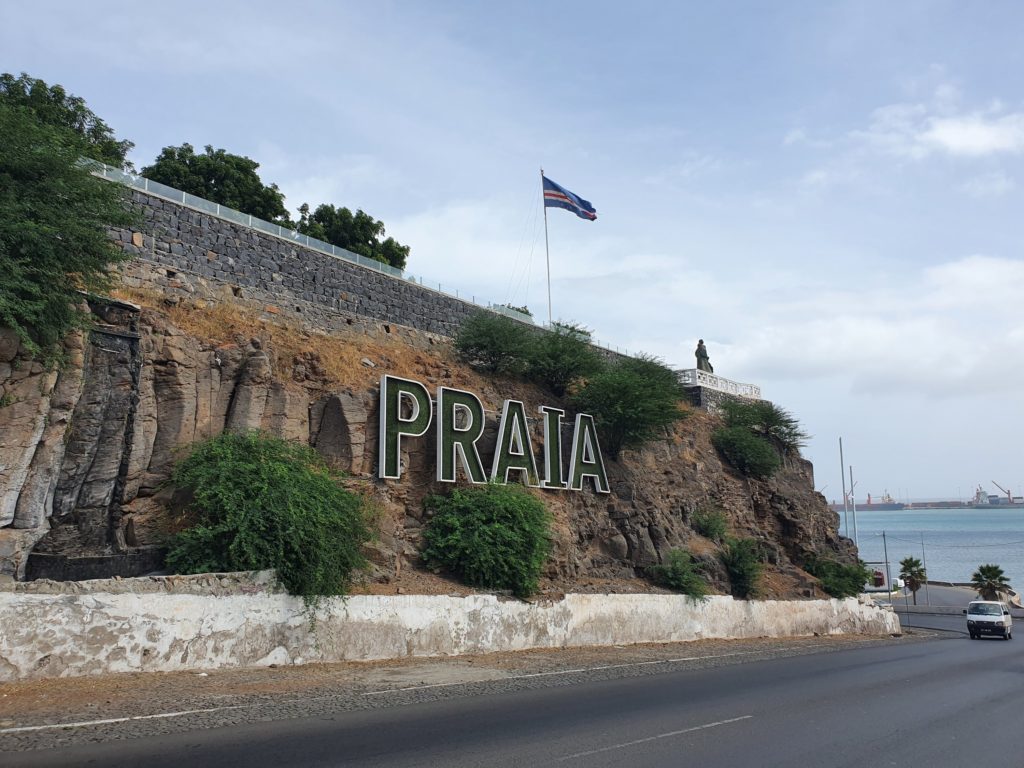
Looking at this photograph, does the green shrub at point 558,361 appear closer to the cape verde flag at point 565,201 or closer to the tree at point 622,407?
the tree at point 622,407

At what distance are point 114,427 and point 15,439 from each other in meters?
2.00

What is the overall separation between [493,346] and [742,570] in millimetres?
10826

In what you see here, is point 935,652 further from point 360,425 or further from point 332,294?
point 332,294

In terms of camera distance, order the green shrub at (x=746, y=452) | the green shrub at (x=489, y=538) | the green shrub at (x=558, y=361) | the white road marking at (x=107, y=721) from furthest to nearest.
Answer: the green shrub at (x=746, y=452) → the green shrub at (x=558, y=361) → the green shrub at (x=489, y=538) → the white road marking at (x=107, y=721)

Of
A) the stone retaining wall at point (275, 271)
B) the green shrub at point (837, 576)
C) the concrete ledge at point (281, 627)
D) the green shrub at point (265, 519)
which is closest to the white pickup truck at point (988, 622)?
the green shrub at point (837, 576)

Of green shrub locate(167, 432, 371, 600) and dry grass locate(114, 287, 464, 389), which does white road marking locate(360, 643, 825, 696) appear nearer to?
green shrub locate(167, 432, 371, 600)

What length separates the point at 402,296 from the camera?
25.5 m

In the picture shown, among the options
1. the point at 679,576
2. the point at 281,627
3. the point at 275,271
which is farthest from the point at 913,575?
the point at 281,627

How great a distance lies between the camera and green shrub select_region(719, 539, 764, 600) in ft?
85.4

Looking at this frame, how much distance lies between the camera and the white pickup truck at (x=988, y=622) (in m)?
29.9

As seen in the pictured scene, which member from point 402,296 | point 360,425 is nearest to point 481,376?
point 402,296

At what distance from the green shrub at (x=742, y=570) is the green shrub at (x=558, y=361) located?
756 cm

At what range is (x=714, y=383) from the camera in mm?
39812

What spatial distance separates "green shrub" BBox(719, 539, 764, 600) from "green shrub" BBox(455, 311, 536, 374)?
9235mm
